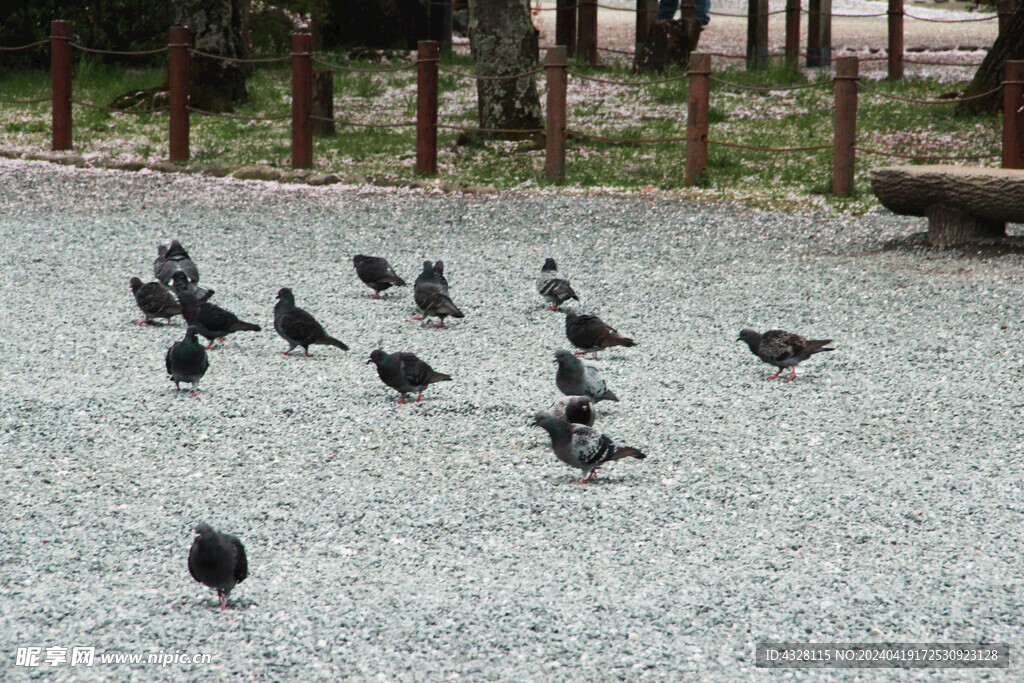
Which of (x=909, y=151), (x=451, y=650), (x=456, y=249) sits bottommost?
(x=451, y=650)

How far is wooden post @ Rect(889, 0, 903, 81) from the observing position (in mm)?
19672

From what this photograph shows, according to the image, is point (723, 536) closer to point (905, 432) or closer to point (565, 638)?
point (565, 638)

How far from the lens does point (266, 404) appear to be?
22.1 ft

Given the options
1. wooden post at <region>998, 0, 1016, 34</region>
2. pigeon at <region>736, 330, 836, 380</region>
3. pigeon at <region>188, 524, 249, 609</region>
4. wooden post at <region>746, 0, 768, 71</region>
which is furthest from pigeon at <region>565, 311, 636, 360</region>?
wooden post at <region>998, 0, 1016, 34</region>

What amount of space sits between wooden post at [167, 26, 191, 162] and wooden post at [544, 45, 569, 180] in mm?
4776

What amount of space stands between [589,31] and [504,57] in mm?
7128

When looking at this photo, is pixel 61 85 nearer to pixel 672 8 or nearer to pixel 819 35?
pixel 672 8

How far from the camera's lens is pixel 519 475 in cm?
565

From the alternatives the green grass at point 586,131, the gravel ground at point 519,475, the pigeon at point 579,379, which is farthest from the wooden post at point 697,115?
the pigeon at point 579,379

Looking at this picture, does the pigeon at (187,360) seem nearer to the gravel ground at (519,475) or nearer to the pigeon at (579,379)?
the gravel ground at (519,475)

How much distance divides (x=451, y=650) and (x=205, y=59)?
15.5 m

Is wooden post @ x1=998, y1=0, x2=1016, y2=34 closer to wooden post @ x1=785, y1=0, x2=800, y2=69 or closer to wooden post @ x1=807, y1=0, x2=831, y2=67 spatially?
wooden post @ x1=807, y1=0, x2=831, y2=67

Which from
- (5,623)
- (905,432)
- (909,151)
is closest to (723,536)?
(905,432)

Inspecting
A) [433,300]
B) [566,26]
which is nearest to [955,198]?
[433,300]
